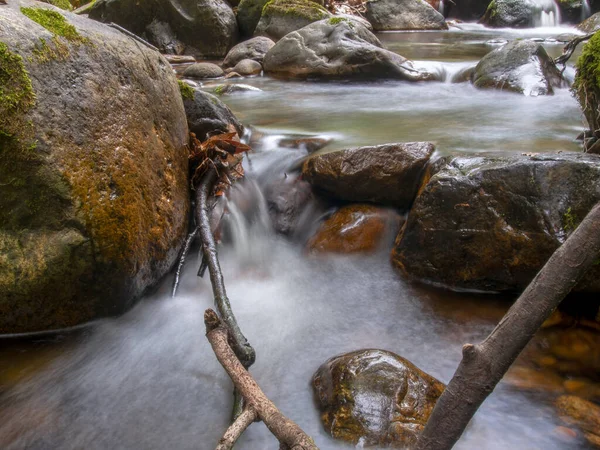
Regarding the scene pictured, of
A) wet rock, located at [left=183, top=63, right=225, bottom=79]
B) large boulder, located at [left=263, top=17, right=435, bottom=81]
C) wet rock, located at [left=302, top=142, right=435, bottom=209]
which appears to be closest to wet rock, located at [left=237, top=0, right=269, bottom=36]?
wet rock, located at [left=183, top=63, right=225, bottom=79]

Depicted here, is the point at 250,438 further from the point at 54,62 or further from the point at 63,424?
the point at 54,62

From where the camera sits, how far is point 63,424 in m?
2.38

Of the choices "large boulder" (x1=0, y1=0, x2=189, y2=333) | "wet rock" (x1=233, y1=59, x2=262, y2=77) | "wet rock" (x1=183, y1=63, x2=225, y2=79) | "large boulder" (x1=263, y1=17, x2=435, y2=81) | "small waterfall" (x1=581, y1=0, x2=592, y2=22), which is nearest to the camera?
"large boulder" (x1=0, y1=0, x2=189, y2=333)

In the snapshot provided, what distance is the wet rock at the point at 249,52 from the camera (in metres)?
11.1

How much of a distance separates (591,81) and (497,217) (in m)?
1.44

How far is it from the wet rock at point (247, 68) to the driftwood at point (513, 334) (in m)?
9.77

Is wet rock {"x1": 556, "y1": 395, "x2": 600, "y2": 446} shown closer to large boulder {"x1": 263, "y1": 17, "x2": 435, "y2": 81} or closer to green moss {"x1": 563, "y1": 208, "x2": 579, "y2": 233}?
green moss {"x1": 563, "y1": 208, "x2": 579, "y2": 233}

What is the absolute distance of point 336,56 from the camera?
905cm

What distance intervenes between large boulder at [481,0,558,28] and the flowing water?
14368 mm

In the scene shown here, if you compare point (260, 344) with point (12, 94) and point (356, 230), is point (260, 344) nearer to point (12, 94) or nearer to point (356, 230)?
point (356, 230)

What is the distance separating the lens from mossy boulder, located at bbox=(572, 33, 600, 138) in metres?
3.60

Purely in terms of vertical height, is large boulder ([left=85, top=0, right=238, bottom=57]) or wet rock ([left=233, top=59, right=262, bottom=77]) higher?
large boulder ([left=85, top=0, right=238, bottom=57])

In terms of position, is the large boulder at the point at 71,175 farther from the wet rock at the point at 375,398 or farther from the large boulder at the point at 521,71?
the large boulder at the point at 521,71

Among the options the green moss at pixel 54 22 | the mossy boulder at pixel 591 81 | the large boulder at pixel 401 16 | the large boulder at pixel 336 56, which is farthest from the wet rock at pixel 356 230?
the large boulder at pixel 401 16
